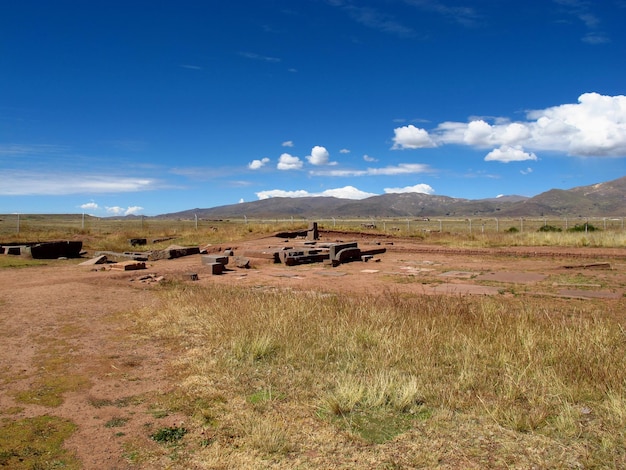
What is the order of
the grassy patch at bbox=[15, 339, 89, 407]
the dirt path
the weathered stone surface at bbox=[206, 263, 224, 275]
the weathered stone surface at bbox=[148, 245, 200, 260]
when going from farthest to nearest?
the weathered stone surface at bbox=[148, 245, 200, 260]
the weathered stone surface at bbox=[206, 263, 224, 275]
the grassy patch at bbox=[15, 339, 89, 407]
the dirt path

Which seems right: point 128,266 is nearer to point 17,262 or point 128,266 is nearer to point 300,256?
point 17,262

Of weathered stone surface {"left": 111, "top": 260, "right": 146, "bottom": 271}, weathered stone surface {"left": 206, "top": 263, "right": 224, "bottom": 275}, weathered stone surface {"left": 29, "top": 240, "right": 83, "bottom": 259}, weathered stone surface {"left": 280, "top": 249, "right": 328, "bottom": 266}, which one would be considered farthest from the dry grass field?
weathered stone surface {"left": 29, "top": 240, "right": 83, "bottom": 259}

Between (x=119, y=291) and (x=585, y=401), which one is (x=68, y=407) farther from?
(x=119, y=291)

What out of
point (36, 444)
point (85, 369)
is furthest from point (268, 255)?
point (36, 444)

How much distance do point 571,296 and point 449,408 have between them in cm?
687

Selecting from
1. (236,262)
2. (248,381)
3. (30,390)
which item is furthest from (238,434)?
(236,262)

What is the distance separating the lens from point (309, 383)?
15.8ft

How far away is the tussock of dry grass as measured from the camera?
3451 mm

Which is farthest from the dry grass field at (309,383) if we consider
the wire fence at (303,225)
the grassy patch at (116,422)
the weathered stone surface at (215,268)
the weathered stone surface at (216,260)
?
the wire fence at (303,225)

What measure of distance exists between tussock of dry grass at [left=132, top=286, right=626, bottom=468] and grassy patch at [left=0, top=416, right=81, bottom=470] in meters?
1.07

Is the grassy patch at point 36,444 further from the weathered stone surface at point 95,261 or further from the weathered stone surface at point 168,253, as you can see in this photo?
the weathered stone surface at point 168,253

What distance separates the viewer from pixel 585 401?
4.19 metres

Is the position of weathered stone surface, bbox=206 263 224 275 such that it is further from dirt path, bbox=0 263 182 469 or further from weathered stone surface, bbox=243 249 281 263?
dirt path, bbox=0 263 182 469

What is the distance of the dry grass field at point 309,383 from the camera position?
3479mm
